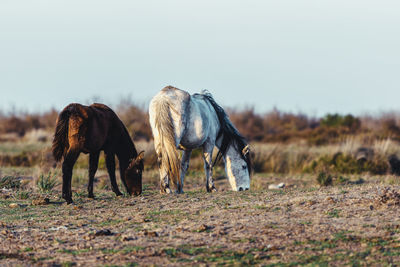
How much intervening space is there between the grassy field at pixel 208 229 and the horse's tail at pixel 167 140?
47 centimetres

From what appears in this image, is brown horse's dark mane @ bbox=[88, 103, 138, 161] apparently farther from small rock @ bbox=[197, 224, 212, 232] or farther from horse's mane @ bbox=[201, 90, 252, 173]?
small rock @ bbox=[197, 224, 212, 232]

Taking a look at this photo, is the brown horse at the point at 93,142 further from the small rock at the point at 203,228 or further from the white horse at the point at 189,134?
the small rock at the point at 203,228

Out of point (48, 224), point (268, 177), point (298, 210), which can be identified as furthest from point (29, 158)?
point (298, 210)

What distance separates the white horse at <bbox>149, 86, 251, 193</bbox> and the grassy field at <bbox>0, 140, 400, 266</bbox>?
67cm

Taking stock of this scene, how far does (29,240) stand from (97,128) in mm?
3219

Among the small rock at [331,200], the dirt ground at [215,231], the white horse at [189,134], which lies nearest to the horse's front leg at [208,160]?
the white horse at [189,134]

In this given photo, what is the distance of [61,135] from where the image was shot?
10359mm

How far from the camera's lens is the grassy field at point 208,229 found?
258 inches

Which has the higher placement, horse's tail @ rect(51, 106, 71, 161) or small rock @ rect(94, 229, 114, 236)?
horse's tail @ rect(51, 106, 71, 161)

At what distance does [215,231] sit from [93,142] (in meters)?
3.70

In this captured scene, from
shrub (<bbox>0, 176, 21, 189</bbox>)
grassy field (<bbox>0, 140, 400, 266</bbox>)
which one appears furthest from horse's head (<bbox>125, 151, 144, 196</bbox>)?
shrub (<bbox>0, 176, 21, 189</bbox>)

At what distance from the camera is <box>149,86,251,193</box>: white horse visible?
35.3 feet

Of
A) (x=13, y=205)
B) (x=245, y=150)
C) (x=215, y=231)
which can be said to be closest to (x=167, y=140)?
(x=245, y=150)

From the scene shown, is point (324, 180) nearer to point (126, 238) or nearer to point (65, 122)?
point (65, 122)
